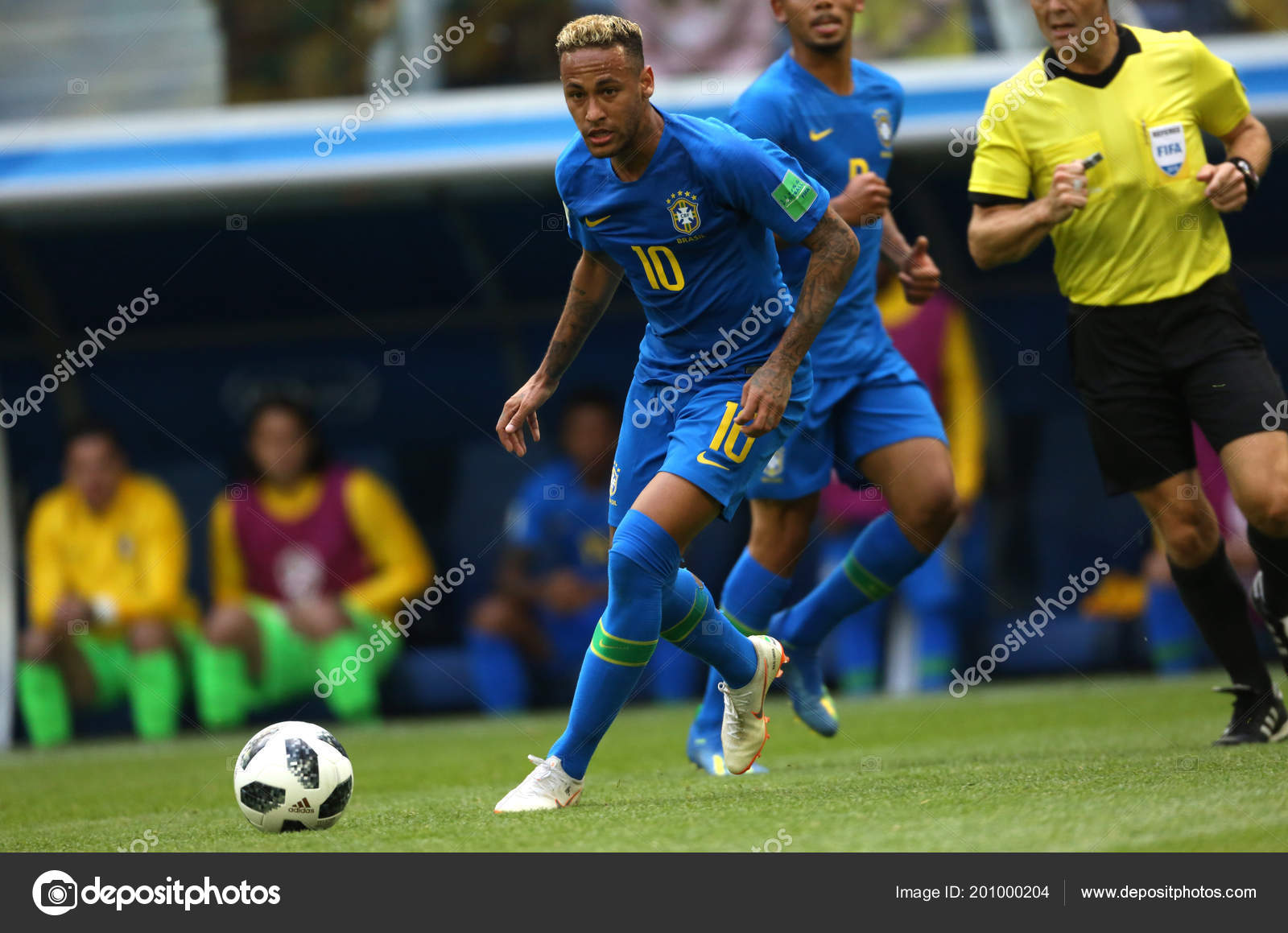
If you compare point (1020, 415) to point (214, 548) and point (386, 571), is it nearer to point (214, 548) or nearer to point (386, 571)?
point (386, 571)

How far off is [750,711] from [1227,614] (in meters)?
1.69

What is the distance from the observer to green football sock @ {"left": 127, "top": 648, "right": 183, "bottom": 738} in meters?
9.18

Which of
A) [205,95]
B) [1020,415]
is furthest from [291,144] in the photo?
[1020,415]

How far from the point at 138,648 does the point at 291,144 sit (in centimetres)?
301

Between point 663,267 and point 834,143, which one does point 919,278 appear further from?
point 663,267

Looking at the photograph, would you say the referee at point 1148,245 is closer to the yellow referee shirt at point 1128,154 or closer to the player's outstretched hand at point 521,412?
the yellow referee shirt at point 1128,154

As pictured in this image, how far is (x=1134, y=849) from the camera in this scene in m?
3.19

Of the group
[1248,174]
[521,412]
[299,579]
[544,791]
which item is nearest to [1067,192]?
[1248,174]

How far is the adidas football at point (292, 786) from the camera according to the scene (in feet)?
13.5

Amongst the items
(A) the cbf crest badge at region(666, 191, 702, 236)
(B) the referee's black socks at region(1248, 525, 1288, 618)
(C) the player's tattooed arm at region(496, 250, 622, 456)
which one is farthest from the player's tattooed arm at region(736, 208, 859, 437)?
(B) the referee's black socks at region(1248, 525, 1288, 618)

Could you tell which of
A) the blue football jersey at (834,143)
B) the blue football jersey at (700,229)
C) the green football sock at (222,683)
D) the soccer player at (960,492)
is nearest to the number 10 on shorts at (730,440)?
the blue football jersey at (700,229)

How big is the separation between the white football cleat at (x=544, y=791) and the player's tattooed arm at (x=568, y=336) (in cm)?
93

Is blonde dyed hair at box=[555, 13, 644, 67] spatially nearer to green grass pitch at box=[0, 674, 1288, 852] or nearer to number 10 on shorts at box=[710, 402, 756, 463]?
number 10 on shorts at box=[710, 402, 756, 463]

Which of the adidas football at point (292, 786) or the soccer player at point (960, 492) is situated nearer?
the adidas football at point (292, 786)
